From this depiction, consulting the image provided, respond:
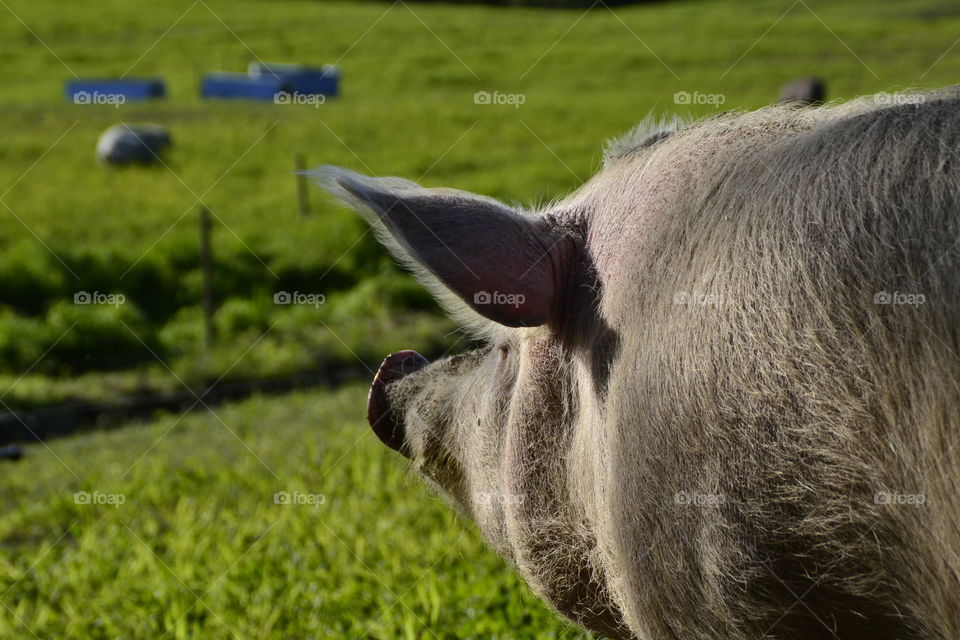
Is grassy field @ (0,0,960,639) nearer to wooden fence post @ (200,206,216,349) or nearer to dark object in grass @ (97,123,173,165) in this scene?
wooden fence post @ (200,206,216,349)

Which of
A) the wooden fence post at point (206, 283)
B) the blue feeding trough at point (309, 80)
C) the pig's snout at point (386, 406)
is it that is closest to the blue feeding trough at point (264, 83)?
the blue feeding trough at point (309, 80)

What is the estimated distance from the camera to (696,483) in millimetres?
2080

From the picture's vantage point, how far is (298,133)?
26.0m

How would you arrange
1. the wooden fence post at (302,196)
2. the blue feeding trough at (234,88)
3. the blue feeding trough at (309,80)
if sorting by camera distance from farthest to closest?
the blue feeding trough at (234,88) → the blue feeding trough at (309,80) → the wooden fence post at (302,196)

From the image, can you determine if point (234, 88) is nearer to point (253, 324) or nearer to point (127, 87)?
point (127, 87)

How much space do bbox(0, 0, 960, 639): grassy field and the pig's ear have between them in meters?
0.65

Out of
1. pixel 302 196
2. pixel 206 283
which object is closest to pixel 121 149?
pixel 302 196

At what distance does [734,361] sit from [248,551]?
155 inches

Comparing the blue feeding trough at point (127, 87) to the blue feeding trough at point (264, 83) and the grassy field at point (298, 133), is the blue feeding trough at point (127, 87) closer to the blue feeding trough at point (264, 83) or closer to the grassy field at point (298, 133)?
the grassy field at point (298, 133)

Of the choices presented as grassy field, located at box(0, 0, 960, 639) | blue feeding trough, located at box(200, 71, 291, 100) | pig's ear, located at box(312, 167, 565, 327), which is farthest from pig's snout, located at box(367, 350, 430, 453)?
blue feeding trough, located at box(200, 71, 291, 100)

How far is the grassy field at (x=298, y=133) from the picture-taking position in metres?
11.6

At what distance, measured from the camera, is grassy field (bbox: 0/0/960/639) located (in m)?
4.89

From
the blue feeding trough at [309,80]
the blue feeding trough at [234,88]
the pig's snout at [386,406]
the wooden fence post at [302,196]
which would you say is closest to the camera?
the pig's snout at [386,406]

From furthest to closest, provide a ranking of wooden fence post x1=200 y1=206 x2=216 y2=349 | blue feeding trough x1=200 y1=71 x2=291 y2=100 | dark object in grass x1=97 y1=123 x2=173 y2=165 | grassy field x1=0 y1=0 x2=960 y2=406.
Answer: blue feeding trough x1=200 y1=71 x2=291 y2=100
dark object in grass x1=97 y1=123 x2=173 y2=165
grassy field x1=0 y1=0 x2=960 y2=406
wooden fence post x1=200 y1=206 x2=216 y2=349
